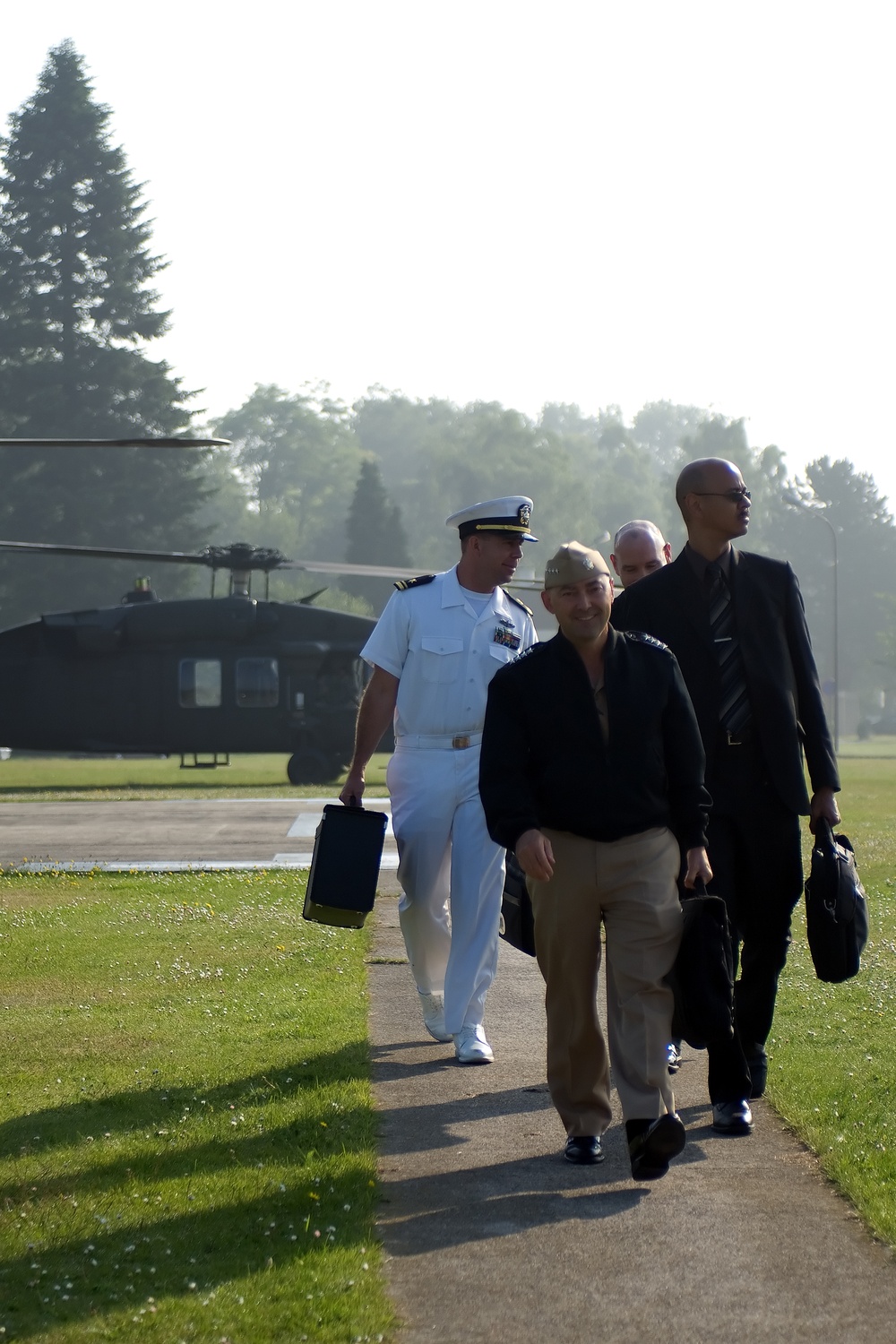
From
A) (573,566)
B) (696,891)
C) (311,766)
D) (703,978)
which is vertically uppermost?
(573,566)

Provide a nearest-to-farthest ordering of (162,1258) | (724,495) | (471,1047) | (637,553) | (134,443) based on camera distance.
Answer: (162,1258) → (724,495) → (471,1047) → (637,553) → (134,443)

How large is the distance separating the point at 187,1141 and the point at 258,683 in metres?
24.1

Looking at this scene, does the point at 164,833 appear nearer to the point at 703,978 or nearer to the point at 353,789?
the point at 353,789

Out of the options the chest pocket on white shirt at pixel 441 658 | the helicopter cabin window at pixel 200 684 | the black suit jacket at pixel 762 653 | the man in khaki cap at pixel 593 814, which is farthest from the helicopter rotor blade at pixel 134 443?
the helicopter cabin window at pixel 200 684

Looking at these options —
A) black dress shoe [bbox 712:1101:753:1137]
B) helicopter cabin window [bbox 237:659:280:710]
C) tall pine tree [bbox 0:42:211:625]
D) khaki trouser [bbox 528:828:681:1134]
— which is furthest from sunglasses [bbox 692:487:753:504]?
tall pine tree [bbox 0:42:211:625]

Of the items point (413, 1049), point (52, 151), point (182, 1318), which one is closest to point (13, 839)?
point (413, 1049)

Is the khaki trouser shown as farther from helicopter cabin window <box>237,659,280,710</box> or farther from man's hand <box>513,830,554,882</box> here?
helicopter cabin window <box>237,659,280,710</box>

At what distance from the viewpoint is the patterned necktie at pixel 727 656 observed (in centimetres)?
574

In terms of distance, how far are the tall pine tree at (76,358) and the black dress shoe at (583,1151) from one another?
62.1 m

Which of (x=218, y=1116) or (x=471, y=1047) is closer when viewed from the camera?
(x=218, y=1116)

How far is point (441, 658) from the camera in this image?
271 inches

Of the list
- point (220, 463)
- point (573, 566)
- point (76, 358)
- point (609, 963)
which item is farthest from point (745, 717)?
point (220, 463)

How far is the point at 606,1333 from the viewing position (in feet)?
12.3

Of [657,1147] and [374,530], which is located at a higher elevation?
[374,530]
